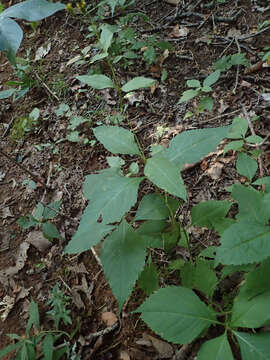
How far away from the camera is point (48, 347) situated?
1.59 metres

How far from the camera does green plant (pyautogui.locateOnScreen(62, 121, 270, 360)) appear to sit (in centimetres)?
103

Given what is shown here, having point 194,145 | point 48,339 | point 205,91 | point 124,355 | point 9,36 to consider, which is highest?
point 9,36

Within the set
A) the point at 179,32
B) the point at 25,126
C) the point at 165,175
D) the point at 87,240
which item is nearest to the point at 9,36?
the point at 165,175

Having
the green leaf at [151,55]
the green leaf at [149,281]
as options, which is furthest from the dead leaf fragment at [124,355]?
the green leaf at [151,55]

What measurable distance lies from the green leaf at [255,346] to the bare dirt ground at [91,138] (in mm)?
438

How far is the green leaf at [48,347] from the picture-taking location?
1.56m

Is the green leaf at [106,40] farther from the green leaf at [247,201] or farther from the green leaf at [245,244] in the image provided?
the green leaf at [245,244]

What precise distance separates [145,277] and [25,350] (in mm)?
778

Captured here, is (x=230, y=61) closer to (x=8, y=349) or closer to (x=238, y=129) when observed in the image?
(x=238, y=129)

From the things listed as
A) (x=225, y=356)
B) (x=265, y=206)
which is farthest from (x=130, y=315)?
(x=265, y=206)

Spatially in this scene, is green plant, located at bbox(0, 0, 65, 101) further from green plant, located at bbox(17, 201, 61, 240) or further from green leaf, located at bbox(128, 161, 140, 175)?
green plant, located at bbox(17, 201, 61, 240)

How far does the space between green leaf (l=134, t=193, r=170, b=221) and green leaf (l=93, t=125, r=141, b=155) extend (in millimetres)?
248

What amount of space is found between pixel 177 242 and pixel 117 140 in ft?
1.97

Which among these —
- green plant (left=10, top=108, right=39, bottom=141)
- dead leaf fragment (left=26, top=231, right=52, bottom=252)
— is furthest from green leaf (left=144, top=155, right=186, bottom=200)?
green plant (left=10, top=108, right=39, bottom=141)
